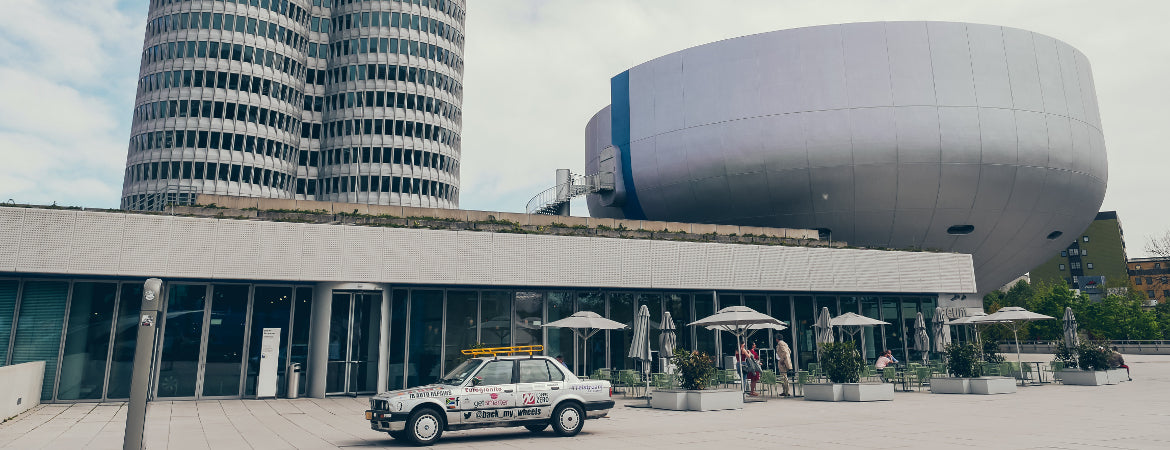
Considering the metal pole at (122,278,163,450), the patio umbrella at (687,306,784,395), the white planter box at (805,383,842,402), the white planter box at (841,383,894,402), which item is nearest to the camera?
the metal pole at (122,278,163,450)

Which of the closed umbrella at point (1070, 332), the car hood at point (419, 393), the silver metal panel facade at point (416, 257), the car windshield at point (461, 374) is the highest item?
the silver metal panel facade at point (416, 257)

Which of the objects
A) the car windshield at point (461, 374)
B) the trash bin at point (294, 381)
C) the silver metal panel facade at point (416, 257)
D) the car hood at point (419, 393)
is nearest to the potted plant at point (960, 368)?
the silver metal panel facade at point (416, 257)

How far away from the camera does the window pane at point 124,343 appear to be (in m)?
19.0

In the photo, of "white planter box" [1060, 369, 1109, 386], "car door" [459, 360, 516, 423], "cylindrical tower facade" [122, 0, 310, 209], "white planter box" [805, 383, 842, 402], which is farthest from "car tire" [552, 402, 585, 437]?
"cylindrical tower facade" [122, 0, 310, 209]

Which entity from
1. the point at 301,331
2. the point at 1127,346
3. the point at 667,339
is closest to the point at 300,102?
the point at 301,331

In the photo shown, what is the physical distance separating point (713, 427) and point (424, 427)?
18.3 ft

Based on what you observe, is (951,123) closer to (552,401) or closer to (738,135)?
(738,135)

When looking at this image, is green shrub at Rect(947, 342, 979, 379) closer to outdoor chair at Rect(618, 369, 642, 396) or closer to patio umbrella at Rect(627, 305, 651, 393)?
patio umbrella at Rect(627, 305, 651, 393)

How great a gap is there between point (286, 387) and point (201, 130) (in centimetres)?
5893

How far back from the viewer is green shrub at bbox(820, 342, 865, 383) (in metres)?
19.3

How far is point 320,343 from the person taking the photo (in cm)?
2064

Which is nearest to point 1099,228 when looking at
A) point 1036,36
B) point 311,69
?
point 1036,36

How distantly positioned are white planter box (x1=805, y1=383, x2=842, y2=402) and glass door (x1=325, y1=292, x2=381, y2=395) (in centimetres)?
1332

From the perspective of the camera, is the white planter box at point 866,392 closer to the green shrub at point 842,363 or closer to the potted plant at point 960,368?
the green shrub at point 842,363
